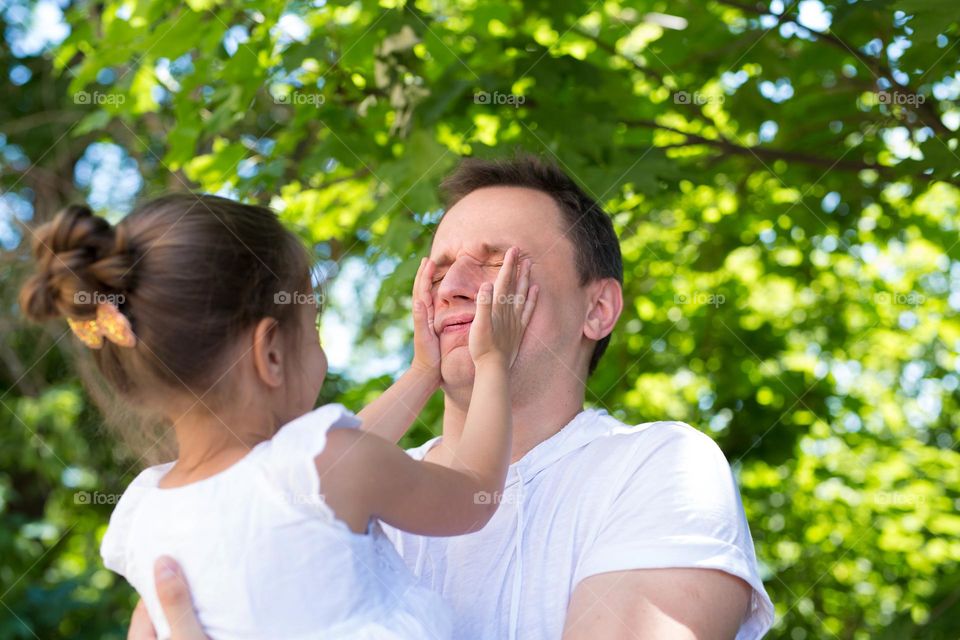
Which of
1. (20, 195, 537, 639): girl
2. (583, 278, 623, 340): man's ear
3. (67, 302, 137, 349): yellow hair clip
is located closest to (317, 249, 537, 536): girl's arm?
(20, 195, 537, 639): girl

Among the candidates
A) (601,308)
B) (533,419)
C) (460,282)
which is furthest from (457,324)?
(601,308)

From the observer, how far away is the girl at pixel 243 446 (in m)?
1.37

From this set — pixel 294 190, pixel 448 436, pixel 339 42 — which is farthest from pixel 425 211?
pixel 294 190

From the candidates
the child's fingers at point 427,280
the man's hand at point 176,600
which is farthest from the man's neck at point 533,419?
the man's hand at point 176,600

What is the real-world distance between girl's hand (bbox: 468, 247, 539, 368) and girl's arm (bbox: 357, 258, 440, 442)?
16cm

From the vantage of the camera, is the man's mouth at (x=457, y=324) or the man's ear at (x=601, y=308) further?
the man's ear at (x=601, y=308)

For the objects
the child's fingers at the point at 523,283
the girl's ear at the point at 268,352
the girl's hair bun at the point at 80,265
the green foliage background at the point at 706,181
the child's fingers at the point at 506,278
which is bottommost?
the green foliage background at the point at 706,181

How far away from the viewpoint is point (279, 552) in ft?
4.43

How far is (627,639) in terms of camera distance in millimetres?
1490

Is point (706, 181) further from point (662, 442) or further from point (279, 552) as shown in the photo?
point (279, 552)

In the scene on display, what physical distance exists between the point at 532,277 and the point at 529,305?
0.26 ft

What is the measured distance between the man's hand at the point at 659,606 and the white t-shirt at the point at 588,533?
2 cm

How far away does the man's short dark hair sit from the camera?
2184mm

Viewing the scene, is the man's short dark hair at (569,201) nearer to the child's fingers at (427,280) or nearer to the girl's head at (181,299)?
the child's fingers at (427,280)
